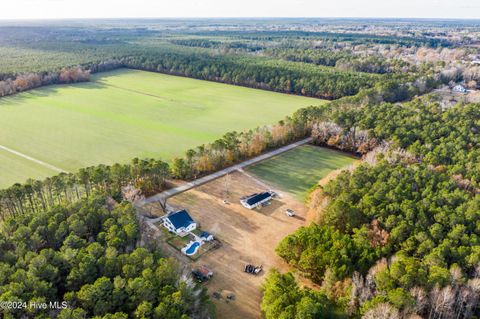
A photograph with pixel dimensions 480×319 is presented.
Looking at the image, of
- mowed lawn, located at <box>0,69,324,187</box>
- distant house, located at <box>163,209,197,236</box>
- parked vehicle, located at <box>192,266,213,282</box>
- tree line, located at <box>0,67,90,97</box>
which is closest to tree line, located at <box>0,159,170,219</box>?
distant house, located at <box>163,209,197,236</box>

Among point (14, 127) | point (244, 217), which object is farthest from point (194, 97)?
point (244, 217)

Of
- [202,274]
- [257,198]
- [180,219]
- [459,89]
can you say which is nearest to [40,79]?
[180,219]

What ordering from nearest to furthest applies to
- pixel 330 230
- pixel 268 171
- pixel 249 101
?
pixel 330 230 → pixel 268 171 → pixel 249 101

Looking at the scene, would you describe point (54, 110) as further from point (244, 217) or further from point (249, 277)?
point (249, 277)

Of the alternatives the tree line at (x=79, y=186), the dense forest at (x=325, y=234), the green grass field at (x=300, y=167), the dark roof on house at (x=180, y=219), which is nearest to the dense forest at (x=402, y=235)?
the dense forest at (x=325, y=234)

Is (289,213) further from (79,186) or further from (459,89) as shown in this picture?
(459,89)

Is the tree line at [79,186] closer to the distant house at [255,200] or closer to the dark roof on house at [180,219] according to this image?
the dark roof on house at [180,219]
